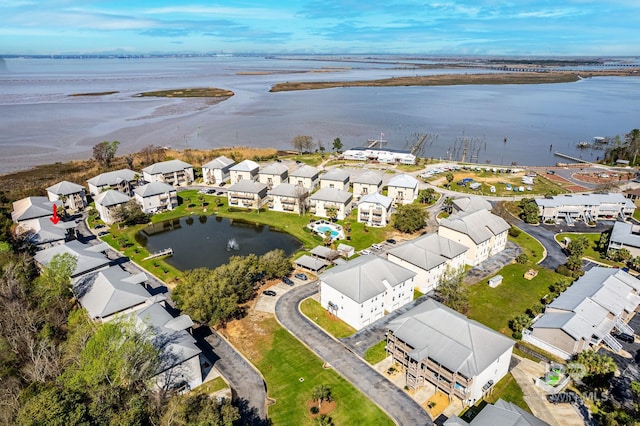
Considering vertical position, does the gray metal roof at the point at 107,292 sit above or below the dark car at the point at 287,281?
above

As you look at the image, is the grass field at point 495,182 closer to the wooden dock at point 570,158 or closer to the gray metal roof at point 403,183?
the gray metal roof at point 403,183

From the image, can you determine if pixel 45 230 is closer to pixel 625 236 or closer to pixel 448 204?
pixel 448 204

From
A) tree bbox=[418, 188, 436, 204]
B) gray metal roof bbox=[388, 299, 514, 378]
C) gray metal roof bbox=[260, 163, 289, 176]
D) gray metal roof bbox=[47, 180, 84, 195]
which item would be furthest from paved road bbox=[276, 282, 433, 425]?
gray metal roof bbox=[47, 180, 84, 195]

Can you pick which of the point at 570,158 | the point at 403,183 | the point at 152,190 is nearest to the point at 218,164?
the point at 152,190

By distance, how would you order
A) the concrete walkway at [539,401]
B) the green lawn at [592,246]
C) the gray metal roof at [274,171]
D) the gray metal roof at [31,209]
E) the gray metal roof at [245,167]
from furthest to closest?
the gray metal roof at [245,167]
the gray metal roof at [274,171]
the gray metal roof at [31,209]
the green lawn at [592,246]
the concrete walkway at [539,401]

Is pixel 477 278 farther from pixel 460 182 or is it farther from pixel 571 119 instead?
pixel 571 119

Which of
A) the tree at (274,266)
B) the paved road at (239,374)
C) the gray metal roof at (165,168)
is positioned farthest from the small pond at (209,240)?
the gray metal roof at (165,168)

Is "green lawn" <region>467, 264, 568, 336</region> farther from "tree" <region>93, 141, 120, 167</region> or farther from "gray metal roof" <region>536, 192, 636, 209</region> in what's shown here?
"tree" <region>93, 141, 120, 167</region>
